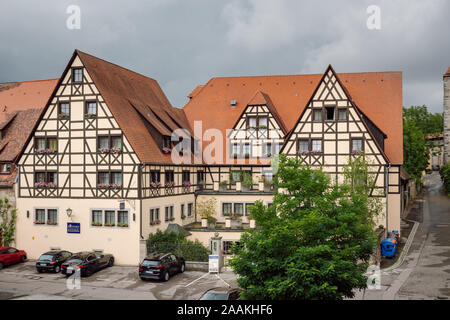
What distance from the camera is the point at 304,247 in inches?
562

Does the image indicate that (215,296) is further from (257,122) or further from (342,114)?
(257,122)

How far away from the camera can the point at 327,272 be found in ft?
44.7

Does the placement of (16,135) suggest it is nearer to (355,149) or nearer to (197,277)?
(197,277)

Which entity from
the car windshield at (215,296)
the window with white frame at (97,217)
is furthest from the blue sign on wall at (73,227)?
the car windshield at (215,296)

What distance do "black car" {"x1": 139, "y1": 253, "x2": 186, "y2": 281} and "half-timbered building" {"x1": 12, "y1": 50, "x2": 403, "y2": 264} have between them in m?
3.78

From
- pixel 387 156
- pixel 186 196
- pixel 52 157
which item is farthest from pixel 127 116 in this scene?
pixel 387 156

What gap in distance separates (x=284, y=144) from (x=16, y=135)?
21.0m

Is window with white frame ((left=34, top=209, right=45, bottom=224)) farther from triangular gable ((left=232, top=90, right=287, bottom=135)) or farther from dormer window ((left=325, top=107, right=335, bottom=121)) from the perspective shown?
dormer window ((left=325, top=107, right=335, bottom=121))

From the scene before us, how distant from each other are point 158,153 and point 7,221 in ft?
39.2

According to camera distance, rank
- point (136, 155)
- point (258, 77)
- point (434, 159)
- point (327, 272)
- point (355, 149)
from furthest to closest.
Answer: point (434, 159), point (258, 77), point (355, 149), point (136, 155), point (327, 272)

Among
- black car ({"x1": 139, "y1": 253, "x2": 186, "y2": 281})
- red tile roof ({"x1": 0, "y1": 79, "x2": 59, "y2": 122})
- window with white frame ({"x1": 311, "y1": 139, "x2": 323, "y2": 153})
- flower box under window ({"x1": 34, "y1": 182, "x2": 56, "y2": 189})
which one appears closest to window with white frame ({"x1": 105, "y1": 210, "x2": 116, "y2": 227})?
flower box under window ({"x1": 34, "y1": 182, "x2": 56, "y2": 189})

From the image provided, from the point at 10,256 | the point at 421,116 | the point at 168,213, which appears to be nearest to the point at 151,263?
the point at 168,213

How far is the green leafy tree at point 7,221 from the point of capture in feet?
104

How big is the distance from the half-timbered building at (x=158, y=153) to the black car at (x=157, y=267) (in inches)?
149
